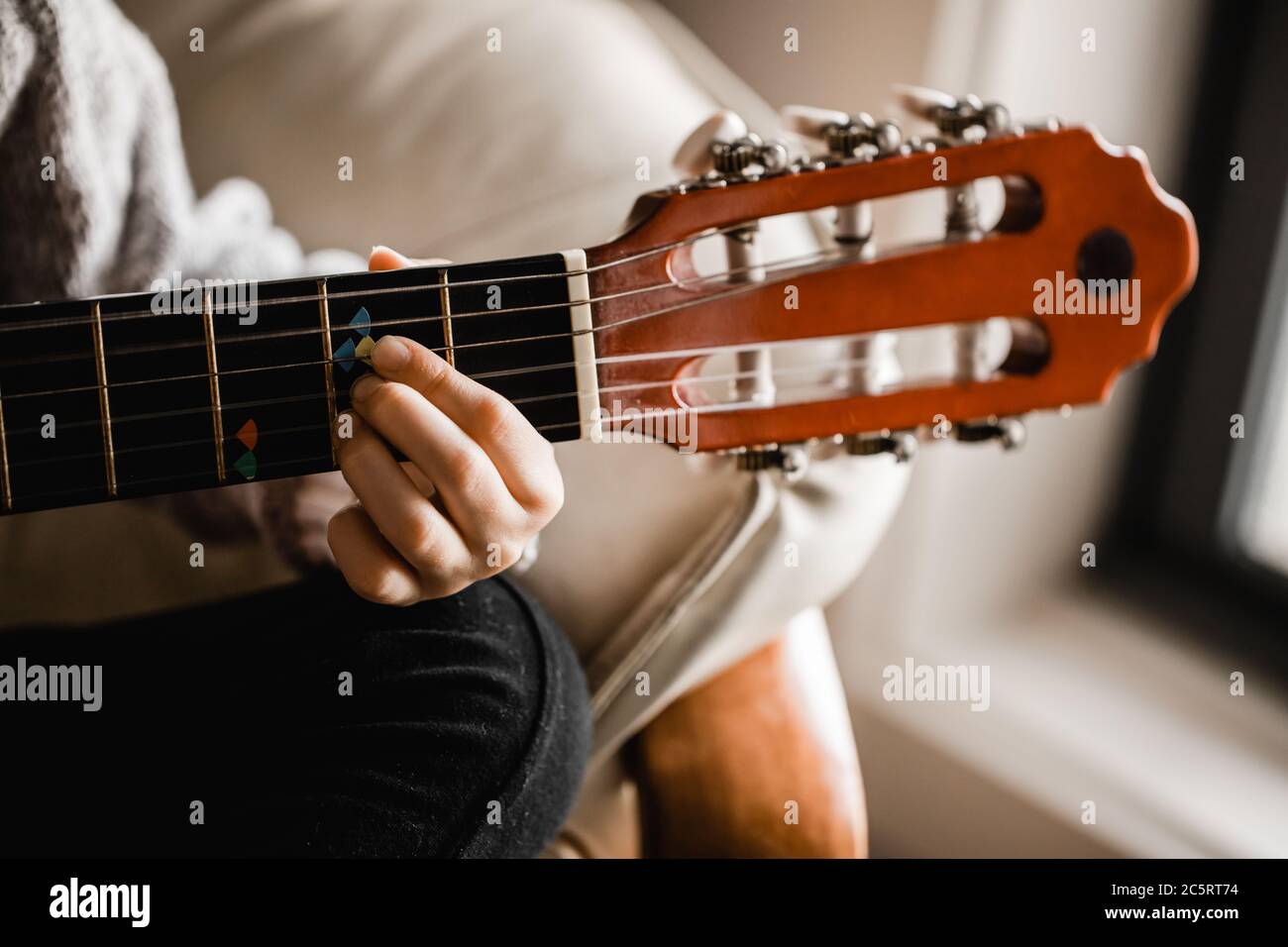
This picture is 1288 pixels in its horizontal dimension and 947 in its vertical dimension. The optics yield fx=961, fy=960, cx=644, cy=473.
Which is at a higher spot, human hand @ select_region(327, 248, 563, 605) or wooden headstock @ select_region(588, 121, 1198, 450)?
wooden headstock @ select_region(588, 121, 1198, 450)

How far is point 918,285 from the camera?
476 mm

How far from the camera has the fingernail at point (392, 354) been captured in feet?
1.49

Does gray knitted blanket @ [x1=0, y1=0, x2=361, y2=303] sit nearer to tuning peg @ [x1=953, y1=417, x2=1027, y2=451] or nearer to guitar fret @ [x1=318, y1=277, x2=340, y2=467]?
guitar fret @ [x1=318, y1=277, x2=340, y2=467]

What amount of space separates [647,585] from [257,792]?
10.6 inches

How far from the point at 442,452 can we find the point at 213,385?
0.41 ft

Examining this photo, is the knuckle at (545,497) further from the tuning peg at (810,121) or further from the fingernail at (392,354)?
the tuning peg at (810,121)

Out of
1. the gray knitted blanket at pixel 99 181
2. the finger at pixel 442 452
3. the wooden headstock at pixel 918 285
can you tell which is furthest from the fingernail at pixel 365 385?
the gray knitted blanket at pixel 99 181

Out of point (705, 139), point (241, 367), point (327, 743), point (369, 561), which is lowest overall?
point (327, 743)

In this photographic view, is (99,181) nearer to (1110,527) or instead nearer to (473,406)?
(473,406)

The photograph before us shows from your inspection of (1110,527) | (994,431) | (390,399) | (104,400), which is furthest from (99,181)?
(1110,527)

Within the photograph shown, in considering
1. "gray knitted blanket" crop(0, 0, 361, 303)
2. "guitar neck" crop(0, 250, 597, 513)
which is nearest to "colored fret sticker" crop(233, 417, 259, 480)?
"guitar neck" crop(0, 250, 597, 513)

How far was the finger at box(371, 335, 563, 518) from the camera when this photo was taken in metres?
0.46

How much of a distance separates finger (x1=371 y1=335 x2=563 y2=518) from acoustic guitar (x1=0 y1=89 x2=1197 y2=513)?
0.6 inches

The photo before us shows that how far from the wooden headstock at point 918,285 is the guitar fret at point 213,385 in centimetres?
19
